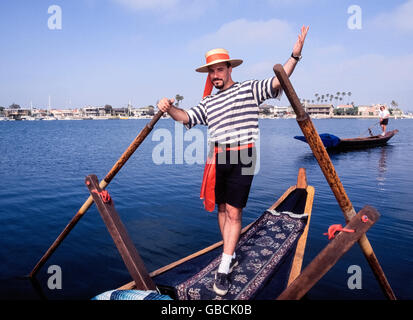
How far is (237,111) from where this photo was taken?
328cm

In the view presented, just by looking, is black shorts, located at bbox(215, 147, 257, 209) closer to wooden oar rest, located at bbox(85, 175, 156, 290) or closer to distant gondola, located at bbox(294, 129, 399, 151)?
wooden oar rest, located at bbox(85, 175, 156, 290)

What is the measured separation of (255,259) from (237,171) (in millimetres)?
1439

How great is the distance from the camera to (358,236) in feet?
6.86

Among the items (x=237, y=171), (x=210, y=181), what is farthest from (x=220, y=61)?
(x=210, y=181)

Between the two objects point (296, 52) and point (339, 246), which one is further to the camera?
point (296, 52)

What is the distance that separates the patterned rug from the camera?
11.0 ft

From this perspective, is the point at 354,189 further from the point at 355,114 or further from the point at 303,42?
the point at 355,114

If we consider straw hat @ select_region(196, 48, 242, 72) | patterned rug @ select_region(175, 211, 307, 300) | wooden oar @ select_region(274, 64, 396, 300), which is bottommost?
patterned rug @ select_region(175, 211, 307, 300)

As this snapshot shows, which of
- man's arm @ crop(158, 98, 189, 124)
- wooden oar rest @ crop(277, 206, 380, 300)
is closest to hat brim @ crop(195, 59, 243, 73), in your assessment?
man's arm @ crop(158, 98, 189, 124)

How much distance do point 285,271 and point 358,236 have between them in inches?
74.6

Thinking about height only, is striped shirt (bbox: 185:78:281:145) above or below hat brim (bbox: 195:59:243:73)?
below

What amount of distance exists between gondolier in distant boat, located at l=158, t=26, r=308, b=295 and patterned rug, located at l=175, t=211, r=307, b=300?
173 millimetres

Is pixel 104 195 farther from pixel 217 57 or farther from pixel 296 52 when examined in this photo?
pixel 296 52
